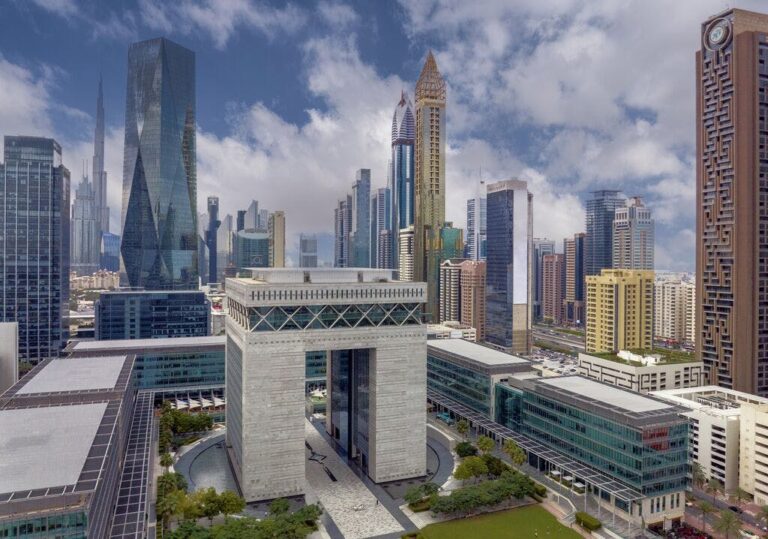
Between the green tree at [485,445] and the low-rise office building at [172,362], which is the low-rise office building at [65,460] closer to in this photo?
the low-rise office building at [172,362]

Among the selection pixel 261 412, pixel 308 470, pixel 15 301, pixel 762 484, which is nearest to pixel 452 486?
pixel 308 470

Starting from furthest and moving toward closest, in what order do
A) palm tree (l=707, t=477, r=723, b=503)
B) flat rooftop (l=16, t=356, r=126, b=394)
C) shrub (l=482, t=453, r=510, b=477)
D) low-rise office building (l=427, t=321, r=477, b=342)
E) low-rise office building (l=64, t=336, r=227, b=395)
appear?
low-rise office building (l=427, t=321, r=477, b=342) → low-rise office building (l=64, t=336, r=227, b=395) → shrub (l=482, t=453, r=510, b=477) → flat rooftop (l=16, t=356, r=126, b=394) → palm tree (l=707, t=477, r=723, b=503)

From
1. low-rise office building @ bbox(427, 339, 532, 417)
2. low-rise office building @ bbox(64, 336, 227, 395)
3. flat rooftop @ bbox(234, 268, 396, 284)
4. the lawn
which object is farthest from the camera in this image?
Result: low-rise office building @ bbox(64, 336, 227, 395)

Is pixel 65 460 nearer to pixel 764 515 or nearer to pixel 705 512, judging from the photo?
pixel 705 512

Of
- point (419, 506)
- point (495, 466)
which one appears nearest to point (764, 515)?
point (495, 466)

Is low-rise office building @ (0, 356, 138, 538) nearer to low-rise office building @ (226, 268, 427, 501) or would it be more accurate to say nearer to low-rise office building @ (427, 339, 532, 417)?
low-rise office building @ (226, 268, 427, 501)

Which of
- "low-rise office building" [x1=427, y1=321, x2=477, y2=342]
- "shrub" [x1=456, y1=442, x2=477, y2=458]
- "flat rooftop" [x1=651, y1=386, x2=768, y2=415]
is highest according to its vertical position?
"low-rise office building" [x1=427, y1=321, x2=477, y2=342]

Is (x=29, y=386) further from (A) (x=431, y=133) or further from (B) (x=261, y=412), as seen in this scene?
(A) (x=431, y=133)

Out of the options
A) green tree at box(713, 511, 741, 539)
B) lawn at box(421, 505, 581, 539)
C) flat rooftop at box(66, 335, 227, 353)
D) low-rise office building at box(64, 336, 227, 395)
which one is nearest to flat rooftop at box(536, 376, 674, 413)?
green tree at box(713, 511, 741, 539)
